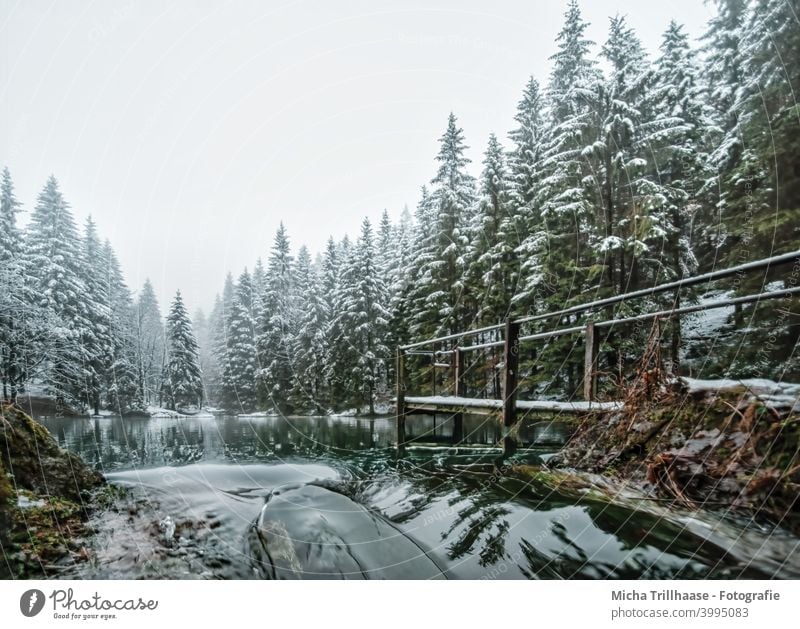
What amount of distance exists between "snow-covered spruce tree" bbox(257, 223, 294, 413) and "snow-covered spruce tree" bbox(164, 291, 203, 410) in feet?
1.09

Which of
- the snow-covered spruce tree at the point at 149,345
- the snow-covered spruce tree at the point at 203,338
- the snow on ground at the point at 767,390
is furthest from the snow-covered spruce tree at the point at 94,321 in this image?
the snow on ground at the point at 767,390

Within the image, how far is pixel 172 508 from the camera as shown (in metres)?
1.24

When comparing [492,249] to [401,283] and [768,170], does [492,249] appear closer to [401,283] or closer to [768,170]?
[401,283]

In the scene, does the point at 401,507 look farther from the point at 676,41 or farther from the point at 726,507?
the point at 676,41

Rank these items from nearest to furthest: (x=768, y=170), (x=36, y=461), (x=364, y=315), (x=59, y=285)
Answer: (x=36, y=461) → (x=768, y=170) → (x=59, y=285) → (x=364, y=315)

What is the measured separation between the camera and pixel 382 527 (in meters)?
1.24

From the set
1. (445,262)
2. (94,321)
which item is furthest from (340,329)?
(94,321)

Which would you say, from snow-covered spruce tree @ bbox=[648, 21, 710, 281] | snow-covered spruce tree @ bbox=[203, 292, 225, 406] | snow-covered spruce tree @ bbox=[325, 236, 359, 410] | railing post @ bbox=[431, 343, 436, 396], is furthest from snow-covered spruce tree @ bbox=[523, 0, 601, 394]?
snow-covered spruce tree @ bbox=[203, 292, 225, 406]

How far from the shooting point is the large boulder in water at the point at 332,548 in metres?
1.07

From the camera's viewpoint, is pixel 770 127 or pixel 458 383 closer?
pixel 770 127

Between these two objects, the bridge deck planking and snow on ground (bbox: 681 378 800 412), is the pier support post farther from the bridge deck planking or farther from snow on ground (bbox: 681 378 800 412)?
snow on ground (bbox: 681 378 800 412)

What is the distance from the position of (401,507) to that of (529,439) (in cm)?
106

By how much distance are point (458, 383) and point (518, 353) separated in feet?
3.01

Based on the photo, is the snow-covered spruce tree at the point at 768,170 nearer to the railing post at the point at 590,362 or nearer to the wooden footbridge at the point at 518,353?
the wooden footbridge at the point at 518,353
